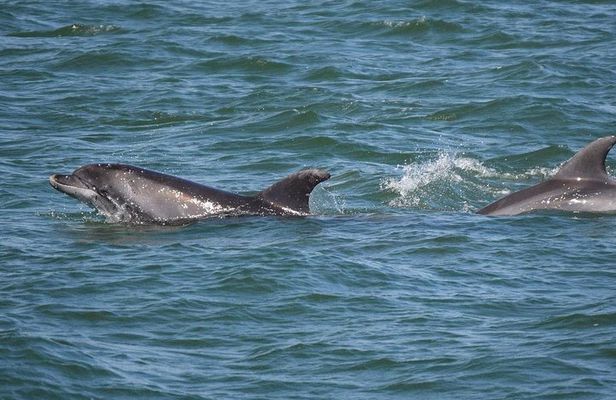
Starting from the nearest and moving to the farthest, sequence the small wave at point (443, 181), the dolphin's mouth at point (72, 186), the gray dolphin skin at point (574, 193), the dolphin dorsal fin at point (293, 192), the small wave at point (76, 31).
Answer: the dolphin dorsal fin at point (293, 192) → the dolphin's mouth at point (72, 186) → the gray dolphin skin at point (574, 193) → the small wave at point (443, 181) → the small wave at point (76, 31)

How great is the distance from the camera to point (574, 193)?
17.2 meters

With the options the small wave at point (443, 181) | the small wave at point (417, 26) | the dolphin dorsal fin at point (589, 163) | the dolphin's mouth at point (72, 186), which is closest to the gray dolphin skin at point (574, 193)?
the dolphin dorsal fin at point (589, 163)

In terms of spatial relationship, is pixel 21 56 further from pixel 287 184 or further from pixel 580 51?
pixel 287 184

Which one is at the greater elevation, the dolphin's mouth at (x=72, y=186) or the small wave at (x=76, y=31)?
the dolphin's mouth at (x=72, y=186)

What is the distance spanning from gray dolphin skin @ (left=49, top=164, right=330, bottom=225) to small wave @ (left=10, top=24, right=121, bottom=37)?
14457 millimetres

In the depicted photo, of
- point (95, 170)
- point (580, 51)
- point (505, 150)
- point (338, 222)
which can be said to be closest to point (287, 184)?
point (338, 222)

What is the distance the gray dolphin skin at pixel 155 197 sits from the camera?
54.5ft

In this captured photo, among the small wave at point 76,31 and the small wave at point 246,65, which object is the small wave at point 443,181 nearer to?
the small wave at point 246,65

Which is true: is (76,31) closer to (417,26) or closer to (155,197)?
(417,26)

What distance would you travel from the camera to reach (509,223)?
659 inches

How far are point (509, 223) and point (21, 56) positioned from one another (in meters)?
14.9

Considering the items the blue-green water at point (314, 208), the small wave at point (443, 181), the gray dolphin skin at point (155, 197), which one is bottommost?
the small wave at point (443, 181)

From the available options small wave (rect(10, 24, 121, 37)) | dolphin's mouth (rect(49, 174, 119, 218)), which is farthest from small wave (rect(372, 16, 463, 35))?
dolphin's mouth (rect(49, 174, 119, 218))

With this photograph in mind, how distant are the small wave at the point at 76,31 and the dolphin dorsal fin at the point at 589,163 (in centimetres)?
1595
